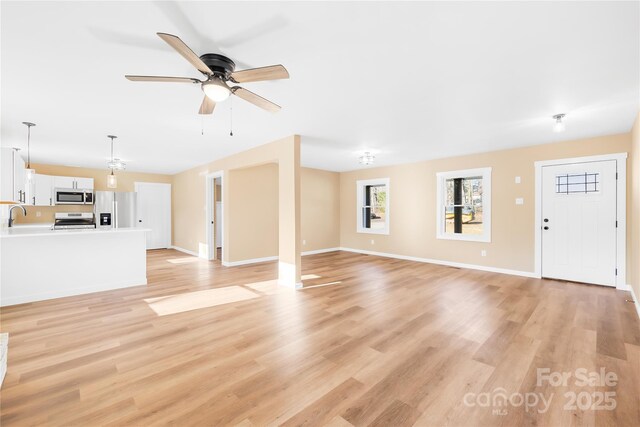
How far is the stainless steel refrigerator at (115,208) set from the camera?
24.2 feet

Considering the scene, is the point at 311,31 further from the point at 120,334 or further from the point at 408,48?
the point at 120,334

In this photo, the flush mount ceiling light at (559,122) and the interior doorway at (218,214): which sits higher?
the flush mount ceiling light at (559,122)

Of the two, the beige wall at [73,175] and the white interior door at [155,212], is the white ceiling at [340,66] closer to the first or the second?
the beige wall at [73,175]

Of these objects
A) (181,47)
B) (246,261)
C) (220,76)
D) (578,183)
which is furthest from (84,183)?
(578,183)

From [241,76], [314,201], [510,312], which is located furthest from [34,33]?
[314,201]

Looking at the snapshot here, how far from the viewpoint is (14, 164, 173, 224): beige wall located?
269 inches

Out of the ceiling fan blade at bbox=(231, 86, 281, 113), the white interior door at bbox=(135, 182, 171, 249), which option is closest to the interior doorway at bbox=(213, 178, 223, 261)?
the white interior door at bbox=(135, 182, 171, 249)

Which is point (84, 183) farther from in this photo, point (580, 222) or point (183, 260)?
point (580, 222)

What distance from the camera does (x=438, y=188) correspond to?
20.6ft

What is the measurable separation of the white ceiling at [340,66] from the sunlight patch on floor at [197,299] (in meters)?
2.52

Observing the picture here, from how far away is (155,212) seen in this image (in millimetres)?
8594

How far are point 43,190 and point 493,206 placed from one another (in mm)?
10502

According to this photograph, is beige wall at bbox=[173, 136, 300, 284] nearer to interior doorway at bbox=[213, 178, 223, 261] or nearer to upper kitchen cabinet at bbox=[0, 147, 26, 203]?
interior doorway at bbox=[213, 178, 223, 261]

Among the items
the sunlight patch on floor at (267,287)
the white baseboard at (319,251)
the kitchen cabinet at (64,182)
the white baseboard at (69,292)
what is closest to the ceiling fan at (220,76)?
the sunlight patch on floor at (267,287)
